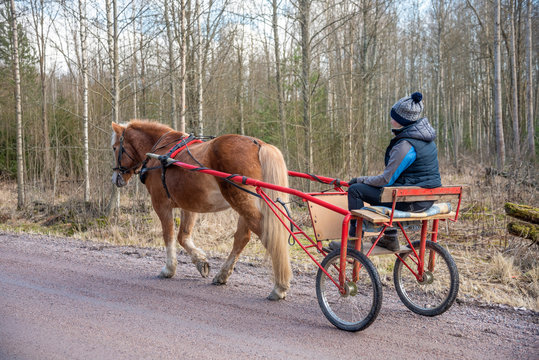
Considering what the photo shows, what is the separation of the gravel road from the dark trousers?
105 cm

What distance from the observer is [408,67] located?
36.1 metres

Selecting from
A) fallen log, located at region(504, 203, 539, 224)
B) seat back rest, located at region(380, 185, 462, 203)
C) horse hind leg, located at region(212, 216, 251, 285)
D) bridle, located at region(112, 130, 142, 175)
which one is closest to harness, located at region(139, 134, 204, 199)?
bridle, located at region(112, 130, 142, 175)

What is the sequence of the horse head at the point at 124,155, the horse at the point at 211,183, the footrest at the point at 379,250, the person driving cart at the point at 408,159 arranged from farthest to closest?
1. the horse head at the point at 124,155
2. the horse at the point at 211,183
3. the footrest at the point at 379,250
4. the person driving cart at the point at 408,159

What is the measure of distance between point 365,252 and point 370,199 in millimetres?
594

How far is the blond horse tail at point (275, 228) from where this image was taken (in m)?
4.31

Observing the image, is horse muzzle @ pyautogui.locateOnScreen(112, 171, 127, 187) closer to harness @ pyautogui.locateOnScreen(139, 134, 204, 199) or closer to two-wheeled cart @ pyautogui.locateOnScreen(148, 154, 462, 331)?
harness @ pyautogui.locateOnScreen(139, 134, 204, 199)

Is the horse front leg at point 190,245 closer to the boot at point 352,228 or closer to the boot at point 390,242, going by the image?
the boot at point 352,228

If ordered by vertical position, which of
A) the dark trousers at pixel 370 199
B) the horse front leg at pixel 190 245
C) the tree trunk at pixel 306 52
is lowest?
the horse front leg at pixel 190 245

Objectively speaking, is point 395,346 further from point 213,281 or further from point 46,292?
point 46,292

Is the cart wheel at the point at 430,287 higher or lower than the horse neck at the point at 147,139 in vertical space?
lower

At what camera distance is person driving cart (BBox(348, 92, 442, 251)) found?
3668mm

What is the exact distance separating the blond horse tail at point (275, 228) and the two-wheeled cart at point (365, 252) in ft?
0.41

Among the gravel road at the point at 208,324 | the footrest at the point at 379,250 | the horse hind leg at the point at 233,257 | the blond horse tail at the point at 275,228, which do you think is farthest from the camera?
the horse hind leg at the point at 233,257

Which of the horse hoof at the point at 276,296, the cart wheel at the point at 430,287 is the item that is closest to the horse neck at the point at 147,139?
the horse hoof at the point at 276,296
